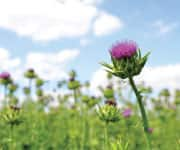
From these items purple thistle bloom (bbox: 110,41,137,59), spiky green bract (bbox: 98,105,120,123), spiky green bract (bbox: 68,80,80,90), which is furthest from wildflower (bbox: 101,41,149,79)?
spiky green bract (bbox: 68,80,80,90)

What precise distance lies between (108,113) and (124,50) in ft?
4.59

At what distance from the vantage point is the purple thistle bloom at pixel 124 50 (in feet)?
10.3

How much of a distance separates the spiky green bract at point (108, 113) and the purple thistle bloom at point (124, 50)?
1296 millimetres

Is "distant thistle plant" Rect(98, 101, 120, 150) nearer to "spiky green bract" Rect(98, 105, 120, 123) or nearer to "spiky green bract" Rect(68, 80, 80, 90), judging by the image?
"spiky green bract" Rect(98, 105, 120, 123)

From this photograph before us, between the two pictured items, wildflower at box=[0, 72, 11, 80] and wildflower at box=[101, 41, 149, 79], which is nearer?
wildflower at box=[101, 41, 149, 79]

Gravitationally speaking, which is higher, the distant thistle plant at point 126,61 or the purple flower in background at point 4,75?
the purple flower in background at point 4,75

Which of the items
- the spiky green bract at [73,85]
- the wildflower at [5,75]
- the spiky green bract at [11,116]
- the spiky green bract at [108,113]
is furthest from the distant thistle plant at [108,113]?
the wildflower at [5,75]

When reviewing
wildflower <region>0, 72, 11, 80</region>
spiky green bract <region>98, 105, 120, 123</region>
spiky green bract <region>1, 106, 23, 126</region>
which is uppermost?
wildflower <region>0, 72, 11, 80</region>

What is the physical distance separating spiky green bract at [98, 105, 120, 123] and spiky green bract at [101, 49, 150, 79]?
4.48 feet

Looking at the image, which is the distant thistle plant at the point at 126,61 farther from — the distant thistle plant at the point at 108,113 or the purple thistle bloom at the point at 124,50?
the distant thistle plant at the point at 108,113

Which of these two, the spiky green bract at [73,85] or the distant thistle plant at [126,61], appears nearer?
the distant thistle plant at [126,61]

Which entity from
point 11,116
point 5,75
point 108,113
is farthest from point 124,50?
point 5,75

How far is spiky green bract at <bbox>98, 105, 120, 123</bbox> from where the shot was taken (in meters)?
4.39

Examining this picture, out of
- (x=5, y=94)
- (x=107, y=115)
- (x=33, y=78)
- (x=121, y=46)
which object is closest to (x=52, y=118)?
(x=33, y=78)
